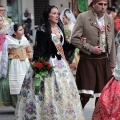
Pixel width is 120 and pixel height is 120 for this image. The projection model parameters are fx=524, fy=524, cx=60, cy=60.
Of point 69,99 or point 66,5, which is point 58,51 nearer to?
point 69,99

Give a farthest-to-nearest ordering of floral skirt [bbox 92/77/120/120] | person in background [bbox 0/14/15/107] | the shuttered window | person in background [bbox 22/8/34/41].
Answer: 1. the shuttered window
2. person in background [bbox 22/8/34/41]
3. person in background [bbox 0/14/15/107]
4. floral skirt [bbox 92/77/120/120]

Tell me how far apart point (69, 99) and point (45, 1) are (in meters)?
19.3

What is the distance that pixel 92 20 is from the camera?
22.1ft

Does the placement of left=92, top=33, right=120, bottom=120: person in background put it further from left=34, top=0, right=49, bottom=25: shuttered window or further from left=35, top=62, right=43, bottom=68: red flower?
left=34, top=0, right=49, bottom=25: shuttered window

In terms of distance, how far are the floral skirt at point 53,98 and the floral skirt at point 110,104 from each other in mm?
511

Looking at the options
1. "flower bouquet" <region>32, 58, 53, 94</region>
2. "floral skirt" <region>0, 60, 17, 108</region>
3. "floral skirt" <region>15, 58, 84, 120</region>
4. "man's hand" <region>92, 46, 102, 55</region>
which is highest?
"man's hand" <region>92, 46, 102, 55</region>

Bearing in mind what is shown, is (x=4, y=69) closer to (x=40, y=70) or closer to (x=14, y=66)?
(x=14, y=66)

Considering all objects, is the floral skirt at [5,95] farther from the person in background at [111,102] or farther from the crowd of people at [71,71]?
the person in background at [111,102]

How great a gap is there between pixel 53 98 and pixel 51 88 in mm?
127

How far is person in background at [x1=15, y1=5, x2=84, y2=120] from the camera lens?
20.0 ft

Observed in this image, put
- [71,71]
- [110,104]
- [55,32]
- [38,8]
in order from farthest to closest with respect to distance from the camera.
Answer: [38,8], [71,71], [55,32], [110,104]

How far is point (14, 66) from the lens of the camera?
8.04 m

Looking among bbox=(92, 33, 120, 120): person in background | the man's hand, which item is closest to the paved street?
the man's hand

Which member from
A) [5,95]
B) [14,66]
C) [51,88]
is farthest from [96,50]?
[5,95]
